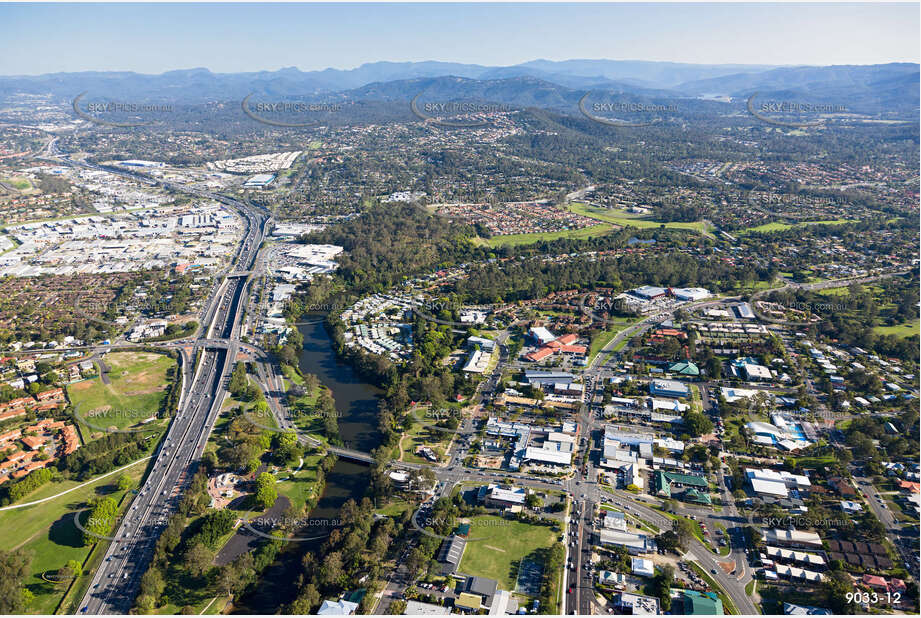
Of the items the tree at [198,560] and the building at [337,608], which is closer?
the building at [337,608]

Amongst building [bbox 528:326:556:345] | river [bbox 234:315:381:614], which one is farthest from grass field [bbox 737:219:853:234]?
river [bbox 234:315:381:614]

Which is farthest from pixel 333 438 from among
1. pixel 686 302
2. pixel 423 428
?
pixel 686 302

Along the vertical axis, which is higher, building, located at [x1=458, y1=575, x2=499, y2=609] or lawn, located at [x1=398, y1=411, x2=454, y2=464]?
lawn, located at [x1=398, y1=411, x2=454, y2=464]

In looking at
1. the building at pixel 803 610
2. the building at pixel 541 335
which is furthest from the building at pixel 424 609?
the building at pixel 541 335

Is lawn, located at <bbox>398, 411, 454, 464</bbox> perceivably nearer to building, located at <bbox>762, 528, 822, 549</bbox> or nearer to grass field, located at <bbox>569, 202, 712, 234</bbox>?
building, located at <bbox>762, 528, 822, 549</bbox>

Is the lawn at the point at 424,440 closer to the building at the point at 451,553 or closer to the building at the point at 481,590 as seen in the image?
the building at the point at 451,553

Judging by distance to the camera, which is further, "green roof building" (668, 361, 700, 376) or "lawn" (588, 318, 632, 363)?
"lawn" (588, 318, 632, 363)
